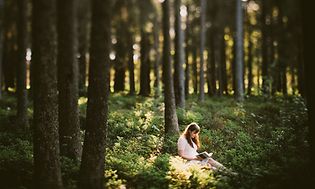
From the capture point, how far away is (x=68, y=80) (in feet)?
38.0

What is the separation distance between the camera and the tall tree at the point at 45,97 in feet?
29.6

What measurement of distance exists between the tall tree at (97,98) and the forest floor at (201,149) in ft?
1.72

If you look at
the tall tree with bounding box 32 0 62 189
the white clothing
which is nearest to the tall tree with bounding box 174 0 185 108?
the white clothing

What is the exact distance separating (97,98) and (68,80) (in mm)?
2441

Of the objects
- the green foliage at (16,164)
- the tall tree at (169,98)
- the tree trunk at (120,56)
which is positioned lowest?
the green foliage at (16,164)

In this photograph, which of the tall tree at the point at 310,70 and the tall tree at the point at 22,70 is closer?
the tall tree at the point at 310,70

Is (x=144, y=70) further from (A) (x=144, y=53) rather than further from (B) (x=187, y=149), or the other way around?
(B) (x=187, y=149)

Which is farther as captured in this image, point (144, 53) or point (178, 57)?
point (144, 53)

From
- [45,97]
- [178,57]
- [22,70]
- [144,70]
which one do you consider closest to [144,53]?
[144,70]

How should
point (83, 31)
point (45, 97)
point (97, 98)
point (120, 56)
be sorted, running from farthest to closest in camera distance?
point (120, 56), point (83, 31), point (97, 98), point (45, 97)

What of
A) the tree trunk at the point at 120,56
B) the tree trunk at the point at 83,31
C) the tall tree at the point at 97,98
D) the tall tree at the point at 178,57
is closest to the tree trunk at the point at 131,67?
the tree trunk at the point at 120,56

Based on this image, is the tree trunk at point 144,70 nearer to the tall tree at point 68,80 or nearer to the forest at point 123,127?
the forest at point 123,127

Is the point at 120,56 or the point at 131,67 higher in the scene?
the point at 120,56

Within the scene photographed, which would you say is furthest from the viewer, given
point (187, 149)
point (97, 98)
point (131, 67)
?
point (131, 67)
